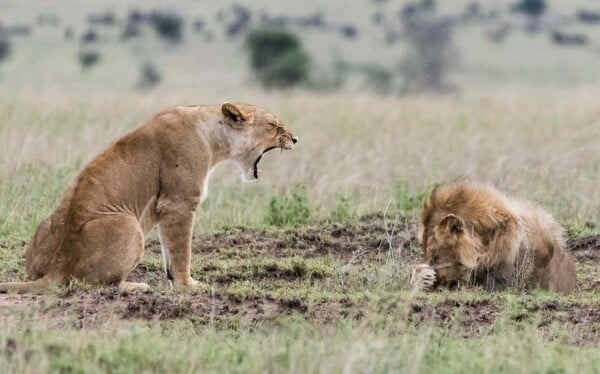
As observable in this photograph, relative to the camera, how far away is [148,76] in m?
31.3

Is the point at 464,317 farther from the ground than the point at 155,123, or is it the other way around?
the point at 155,123

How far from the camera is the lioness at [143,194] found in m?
6.51

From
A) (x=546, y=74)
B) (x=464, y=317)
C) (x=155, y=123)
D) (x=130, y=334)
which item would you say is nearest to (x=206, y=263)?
(x=155, y=123)

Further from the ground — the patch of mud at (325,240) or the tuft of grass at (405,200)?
the tuft of grass at (405,200)

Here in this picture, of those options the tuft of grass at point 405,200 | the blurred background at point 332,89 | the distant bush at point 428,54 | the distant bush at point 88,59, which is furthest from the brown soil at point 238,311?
the distant bush at point 88,59

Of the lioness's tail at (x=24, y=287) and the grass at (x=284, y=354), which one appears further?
the lioness's tail at (x=24, y=287)

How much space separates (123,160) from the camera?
6.86m

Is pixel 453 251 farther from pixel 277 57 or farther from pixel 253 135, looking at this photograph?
pixel 277 57

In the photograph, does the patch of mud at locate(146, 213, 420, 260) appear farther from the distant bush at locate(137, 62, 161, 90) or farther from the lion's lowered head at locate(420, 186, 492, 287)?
the distant bush at locate(137, 62, 161, 90)

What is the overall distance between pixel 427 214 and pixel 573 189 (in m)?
3.81

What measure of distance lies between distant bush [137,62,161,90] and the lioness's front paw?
77.3 feet

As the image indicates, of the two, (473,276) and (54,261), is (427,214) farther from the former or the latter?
(54,261)

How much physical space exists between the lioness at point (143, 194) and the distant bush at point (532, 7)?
1467 inches

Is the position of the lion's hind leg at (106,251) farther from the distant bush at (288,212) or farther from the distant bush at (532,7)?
the distant bush at (532,7)
